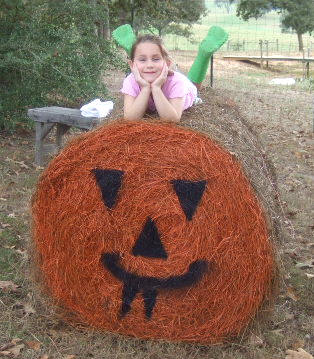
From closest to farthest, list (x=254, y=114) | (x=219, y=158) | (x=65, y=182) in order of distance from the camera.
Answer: (x=219, y=158)
(x=65, y=182)
(x=254, y=114)

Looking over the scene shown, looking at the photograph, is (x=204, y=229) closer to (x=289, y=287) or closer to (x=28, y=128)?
→ (x=289, y=287)

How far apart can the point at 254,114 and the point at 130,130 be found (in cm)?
967

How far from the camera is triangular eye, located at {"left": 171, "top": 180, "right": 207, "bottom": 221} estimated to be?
3371 mm

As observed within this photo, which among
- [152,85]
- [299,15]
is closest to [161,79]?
[152,85]

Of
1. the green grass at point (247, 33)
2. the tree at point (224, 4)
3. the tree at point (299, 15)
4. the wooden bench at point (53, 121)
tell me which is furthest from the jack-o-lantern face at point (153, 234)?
the tree at point (224, 4)

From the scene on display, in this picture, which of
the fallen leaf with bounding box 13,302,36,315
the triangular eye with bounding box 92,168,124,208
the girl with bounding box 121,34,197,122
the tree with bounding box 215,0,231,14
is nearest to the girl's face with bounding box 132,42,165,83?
the girl with bounding box 121,34,197,122

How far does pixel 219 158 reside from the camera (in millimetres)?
3322

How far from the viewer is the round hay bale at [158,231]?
336cm

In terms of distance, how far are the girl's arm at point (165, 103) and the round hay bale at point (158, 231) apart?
4.2 inches


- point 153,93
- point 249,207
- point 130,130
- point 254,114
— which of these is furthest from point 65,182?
point 254,114

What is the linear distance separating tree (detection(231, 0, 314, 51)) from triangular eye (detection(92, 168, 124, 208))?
1872 inches

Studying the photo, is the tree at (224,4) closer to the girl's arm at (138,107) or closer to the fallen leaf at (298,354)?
the girl's arm at (138,107)

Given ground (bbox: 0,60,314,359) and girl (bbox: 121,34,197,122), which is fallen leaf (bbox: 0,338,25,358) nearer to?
ground (bbox: 0,60,314,359)

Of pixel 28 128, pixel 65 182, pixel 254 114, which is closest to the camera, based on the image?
pixel 65 182
